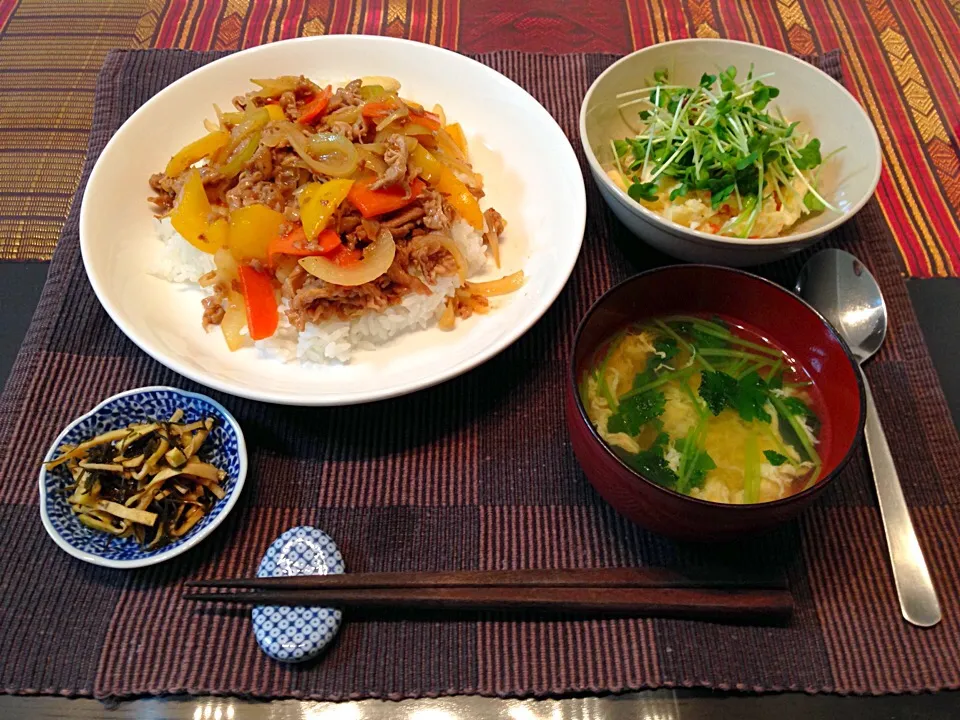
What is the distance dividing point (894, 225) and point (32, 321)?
2.90 m

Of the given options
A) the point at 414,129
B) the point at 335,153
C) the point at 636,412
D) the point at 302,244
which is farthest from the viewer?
the point at 414,129

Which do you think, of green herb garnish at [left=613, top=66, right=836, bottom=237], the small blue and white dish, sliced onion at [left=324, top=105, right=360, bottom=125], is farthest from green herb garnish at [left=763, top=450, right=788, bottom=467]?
sliced onion at [left=324, top=105, right=360, bottom=125]

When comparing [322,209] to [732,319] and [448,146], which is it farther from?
[732,319]

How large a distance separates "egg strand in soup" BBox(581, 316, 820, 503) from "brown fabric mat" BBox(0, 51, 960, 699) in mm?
217

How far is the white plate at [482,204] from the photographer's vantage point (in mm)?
1639

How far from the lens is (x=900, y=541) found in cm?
148

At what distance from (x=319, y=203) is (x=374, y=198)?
0.16 metres

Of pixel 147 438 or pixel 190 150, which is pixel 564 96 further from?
pixel 147 438

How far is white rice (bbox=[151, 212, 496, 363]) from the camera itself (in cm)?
173

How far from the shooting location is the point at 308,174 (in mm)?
1902

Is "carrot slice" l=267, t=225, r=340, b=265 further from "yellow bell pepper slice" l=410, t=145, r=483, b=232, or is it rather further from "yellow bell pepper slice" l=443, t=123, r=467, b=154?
"yellow bell pepper slice" l=443, t=123, r=467, b=154

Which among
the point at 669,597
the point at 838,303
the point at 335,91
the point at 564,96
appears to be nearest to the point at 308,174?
the point at 335,91

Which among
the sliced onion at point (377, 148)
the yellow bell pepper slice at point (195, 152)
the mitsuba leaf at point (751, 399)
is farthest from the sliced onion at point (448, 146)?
the mitsuba leaf at point (751, 399)

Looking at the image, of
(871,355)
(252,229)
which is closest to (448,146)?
(252,229)
